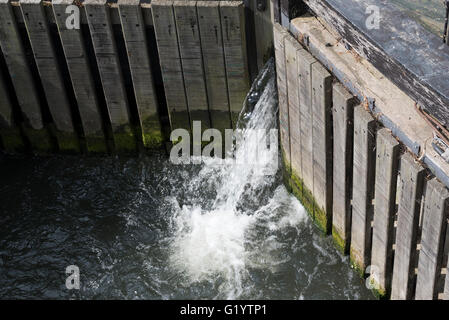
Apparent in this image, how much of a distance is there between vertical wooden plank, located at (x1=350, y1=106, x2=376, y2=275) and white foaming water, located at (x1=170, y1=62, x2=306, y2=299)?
1.27 meters

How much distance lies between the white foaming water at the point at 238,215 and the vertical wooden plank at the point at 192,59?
0.80 meters

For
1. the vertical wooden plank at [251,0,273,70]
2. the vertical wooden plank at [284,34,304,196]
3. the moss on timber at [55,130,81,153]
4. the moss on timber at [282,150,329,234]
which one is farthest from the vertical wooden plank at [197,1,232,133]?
the moss on timber at [55,130,81,153]

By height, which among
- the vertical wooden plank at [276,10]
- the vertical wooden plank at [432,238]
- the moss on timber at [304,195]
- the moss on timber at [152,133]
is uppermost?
the vertical wooden plank at [276,10]

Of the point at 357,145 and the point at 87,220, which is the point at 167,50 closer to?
the point at 87,220

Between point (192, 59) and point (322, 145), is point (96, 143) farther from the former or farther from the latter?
point (322, 145)

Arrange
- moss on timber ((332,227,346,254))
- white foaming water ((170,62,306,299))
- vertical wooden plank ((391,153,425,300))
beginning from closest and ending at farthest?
vertical wooden plank ((391,153,425,300)) < moss on timber ((332,227,346,254)) < white foaming water ((170,62,306,299))

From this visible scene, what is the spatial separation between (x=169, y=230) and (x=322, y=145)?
283cm

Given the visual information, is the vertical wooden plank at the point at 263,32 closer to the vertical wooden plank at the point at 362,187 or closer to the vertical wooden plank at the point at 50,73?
the vertical wooden plank at the point at 362,187

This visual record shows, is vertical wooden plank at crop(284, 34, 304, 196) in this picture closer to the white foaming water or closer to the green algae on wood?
the white foaming water

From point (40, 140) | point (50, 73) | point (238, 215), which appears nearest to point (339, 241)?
point (238, 215)

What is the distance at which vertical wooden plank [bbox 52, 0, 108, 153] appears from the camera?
11148 millimetres

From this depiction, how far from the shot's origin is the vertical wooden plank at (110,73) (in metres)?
10.9

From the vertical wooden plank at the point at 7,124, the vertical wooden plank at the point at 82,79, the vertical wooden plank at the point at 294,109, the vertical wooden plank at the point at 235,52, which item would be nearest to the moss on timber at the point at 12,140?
the vertical wooden plank at the point at 7,124

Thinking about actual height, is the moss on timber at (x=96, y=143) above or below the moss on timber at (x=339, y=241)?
above
